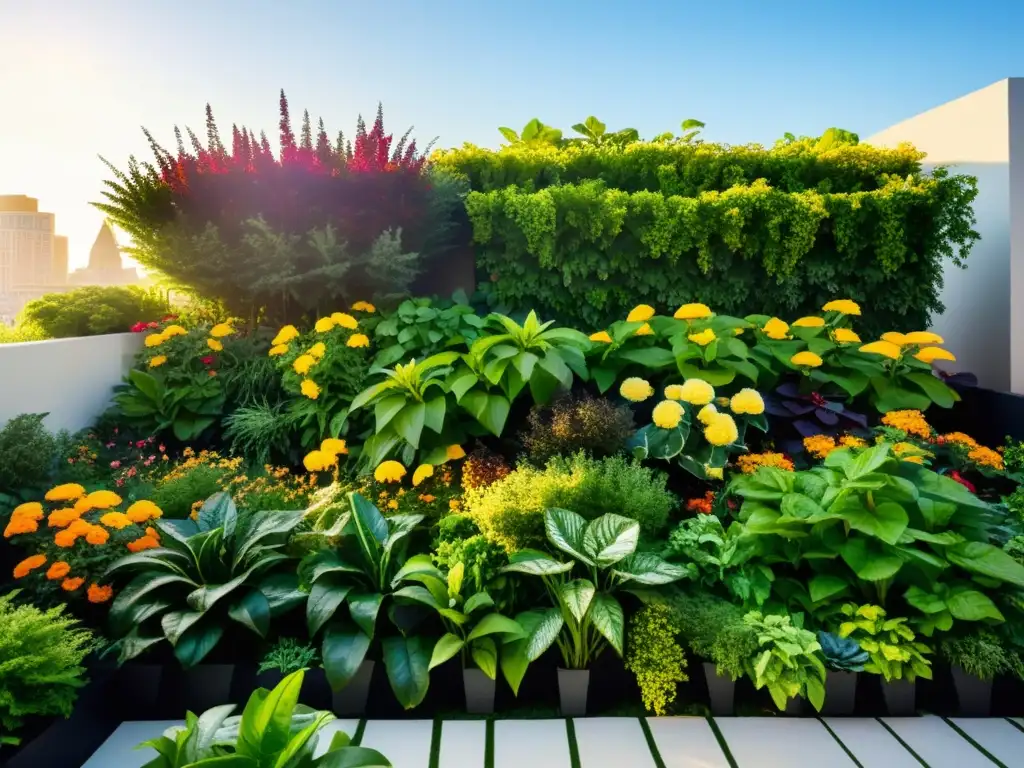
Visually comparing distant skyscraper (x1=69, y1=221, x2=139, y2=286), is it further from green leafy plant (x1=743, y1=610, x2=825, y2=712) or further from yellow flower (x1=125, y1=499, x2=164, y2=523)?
green leafy plant (x1=743, y1=610, x2=825, y2=712)

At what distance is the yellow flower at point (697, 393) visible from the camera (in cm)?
308

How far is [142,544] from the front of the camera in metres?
2.45

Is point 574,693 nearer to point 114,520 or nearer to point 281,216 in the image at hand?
A: point 114,520

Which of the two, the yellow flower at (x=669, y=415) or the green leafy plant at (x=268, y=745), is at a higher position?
the yellow flower at (x=669, y=415)

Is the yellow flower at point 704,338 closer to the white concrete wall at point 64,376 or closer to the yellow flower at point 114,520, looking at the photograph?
the yellow flower at point 114,520

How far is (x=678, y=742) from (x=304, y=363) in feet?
8.87

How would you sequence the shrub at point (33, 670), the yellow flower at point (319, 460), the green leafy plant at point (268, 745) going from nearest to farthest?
the green leafy plant at point (268, 745), the shrub at point (33, 670), the yellow flower at point (319, 460)

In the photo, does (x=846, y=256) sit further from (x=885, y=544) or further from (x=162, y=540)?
(x=162, y=540)

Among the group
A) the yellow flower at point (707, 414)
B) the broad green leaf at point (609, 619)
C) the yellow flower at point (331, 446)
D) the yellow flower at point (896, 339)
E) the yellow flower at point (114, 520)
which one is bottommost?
the broad green leaf at point (609, 619)

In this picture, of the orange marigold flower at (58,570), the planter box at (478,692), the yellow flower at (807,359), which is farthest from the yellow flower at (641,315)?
the orange marigold flower at (58,570)

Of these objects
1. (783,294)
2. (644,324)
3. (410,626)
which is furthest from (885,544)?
(783,294)

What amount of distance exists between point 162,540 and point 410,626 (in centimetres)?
108

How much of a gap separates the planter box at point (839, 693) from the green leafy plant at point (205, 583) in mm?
1757

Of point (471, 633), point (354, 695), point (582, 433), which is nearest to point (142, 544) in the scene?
point (354, 695)
